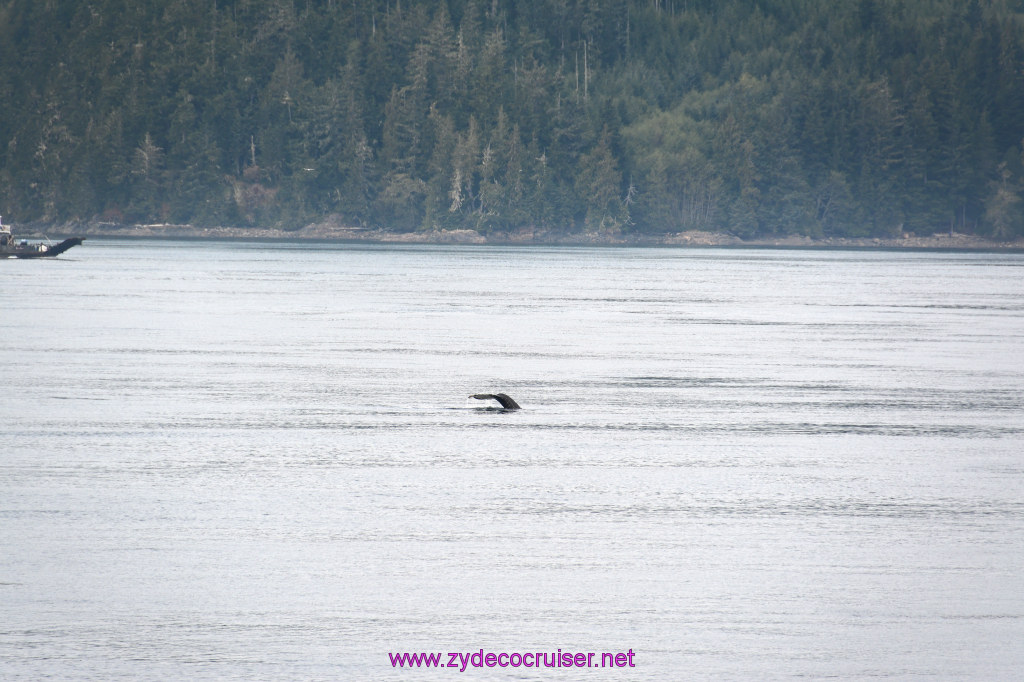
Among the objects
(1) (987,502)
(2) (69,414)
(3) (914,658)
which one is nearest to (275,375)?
(2) (69,414)

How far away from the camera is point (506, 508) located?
843 inches

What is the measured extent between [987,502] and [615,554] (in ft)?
A: 22.6

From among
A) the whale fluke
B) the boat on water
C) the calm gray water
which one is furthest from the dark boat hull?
the whale fluke

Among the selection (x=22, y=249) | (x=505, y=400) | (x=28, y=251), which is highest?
(x=505, y=400)

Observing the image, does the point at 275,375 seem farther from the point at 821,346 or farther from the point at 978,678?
the point at 978,678

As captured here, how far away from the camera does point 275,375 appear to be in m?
39.5

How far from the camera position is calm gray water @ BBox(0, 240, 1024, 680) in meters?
15.0

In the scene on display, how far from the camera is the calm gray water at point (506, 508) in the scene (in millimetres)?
14977

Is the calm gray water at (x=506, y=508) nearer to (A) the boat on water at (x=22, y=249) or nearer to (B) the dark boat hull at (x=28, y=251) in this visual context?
(B) the dark boat hull at (x=28, y=251)

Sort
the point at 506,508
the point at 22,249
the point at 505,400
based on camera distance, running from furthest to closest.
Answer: the point at 22,249
the point at 505,400
the point at 506,508

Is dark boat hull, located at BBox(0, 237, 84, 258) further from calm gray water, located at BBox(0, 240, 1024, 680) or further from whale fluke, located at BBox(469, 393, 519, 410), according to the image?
whale fluke, located at BBox(469, 393, 519, 410)

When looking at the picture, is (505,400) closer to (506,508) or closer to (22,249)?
(506,508)

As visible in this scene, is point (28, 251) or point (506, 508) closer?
point (506, 508)

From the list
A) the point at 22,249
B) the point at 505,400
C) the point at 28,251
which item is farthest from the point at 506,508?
the point at 22,249
